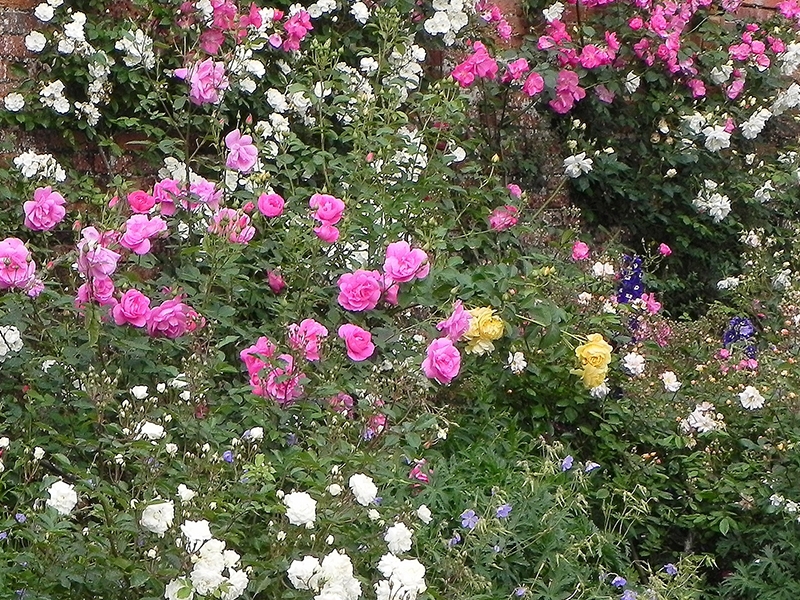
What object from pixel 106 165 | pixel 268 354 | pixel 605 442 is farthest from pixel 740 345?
pixel 106 165

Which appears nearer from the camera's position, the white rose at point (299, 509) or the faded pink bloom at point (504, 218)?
the white rose at point (299, 509)

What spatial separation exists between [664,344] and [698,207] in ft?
3.86

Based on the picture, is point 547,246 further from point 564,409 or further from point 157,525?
point 157,525

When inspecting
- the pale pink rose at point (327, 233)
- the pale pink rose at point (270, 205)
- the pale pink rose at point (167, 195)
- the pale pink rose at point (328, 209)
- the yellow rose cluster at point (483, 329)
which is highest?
the pale pink rose at point (328, 209)

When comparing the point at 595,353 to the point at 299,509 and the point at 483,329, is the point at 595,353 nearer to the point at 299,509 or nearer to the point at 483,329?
the point at 483,329

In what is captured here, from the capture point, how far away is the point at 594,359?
305cm

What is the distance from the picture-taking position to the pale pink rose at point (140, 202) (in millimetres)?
2795

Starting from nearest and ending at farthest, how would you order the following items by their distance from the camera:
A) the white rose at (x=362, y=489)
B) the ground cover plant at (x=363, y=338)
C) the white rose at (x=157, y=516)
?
the white rose at (x=157, y=516)
the white rose at (x=362, y=489)
the ground cover plant at (x=363, y=338)

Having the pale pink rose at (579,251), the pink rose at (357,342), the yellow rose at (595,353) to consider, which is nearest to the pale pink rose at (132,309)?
the pink rose at (357,342)

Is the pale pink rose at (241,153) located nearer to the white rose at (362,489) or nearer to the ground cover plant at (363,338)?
the ground cover plant at (363,338)

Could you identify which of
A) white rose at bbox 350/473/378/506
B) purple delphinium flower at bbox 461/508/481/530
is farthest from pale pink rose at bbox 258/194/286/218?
white rose at bbox 350/473/378/506

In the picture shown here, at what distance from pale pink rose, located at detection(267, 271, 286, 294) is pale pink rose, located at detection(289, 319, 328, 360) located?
1.12ft

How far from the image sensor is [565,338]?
3.18 metres

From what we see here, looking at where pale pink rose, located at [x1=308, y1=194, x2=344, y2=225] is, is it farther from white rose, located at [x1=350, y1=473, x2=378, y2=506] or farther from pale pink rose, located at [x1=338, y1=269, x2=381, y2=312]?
white rose, located at [x1=350, y1=473, x2=378, y2=506]
